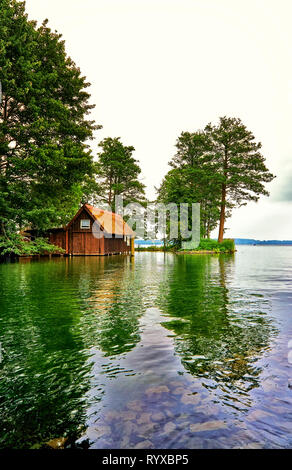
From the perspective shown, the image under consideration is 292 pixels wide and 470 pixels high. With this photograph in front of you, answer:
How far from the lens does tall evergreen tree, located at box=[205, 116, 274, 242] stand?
163ft

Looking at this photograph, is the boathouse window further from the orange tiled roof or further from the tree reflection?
the tree reflection

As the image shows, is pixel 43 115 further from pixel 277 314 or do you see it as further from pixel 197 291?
pixel 277 314

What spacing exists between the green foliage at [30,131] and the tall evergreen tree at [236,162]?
3054cm

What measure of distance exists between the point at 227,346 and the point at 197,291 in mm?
6234

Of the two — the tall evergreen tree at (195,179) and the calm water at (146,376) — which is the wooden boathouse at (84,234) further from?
the calm water at (146,376)

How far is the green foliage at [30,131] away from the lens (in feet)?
77.8

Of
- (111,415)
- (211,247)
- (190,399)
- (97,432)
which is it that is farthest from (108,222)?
(97,432)

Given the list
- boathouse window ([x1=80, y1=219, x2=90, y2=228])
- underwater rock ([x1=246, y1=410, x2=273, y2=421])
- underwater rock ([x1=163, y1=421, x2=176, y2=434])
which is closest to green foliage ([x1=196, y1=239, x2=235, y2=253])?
boathouse window ([x1=80, y1=219, x2=90, y2=228])

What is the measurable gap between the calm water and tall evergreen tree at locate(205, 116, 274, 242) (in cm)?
4515

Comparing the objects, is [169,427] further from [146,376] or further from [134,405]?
[146,376]

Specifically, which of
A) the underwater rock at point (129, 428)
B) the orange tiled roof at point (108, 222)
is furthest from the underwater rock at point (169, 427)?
the orange tiled roof at point (108, 222)

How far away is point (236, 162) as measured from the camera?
49.8m

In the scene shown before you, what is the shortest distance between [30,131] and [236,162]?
36.9 metres

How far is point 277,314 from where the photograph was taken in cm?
773
